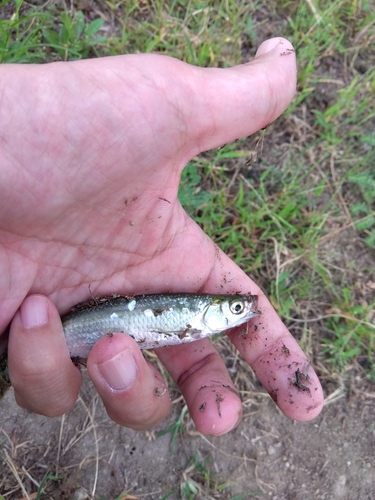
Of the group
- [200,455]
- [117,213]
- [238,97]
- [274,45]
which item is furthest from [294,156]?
[200,455]

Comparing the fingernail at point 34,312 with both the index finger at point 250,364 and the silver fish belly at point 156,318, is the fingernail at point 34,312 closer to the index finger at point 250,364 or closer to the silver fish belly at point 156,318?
the silver fish belly at point 156,318

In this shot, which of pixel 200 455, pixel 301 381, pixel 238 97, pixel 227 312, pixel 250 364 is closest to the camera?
pixel 238 97

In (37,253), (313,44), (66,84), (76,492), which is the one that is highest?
(66,84)

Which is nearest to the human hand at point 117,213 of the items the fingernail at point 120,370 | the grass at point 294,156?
the fingernail at point 120,370

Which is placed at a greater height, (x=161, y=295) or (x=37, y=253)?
(x=37, y=253)

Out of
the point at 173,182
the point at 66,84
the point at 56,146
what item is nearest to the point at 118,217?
the point at 173,182

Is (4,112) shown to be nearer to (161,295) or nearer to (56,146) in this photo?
(56,146)

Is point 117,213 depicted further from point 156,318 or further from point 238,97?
point 238,97
